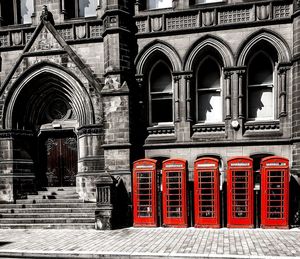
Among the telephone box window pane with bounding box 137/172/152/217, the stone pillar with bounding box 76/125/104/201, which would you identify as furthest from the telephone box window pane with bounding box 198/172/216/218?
the stone pillar with bounding box 76/125/104/201

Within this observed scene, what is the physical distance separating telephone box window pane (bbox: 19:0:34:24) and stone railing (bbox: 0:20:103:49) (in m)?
0.71

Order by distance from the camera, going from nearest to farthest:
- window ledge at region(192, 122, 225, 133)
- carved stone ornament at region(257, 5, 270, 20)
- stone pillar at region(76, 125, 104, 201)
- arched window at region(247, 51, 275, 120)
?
1. carved stone ornament at region(257, 5, 270, 20)
2. arched window at region(247, 51, 275, 120)
3. window ledge at region(192, 122, 225, 133)
4. stone pillar at region(76, 125, 104, 201)

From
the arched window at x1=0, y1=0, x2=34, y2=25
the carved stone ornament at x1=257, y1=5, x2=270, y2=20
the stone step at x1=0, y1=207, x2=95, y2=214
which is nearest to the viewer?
the stone step at x1=0, y1=207, x2=95, y2=214

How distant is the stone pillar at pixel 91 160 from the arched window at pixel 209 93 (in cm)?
415

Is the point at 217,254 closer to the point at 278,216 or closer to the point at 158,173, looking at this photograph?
the point at 278,216

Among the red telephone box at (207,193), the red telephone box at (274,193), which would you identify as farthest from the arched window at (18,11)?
the red telephone box at (274,193)

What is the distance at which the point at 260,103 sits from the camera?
11438 millimetres

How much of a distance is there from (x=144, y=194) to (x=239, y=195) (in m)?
3.08

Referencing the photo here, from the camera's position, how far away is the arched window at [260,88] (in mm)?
11328

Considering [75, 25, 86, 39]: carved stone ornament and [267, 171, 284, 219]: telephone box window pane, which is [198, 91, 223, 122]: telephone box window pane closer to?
[267, 171, 284, 219]: telephone box window pane

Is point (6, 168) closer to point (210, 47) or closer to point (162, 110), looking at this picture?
point (162, 110)

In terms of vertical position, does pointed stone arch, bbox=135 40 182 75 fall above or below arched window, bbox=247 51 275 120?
above

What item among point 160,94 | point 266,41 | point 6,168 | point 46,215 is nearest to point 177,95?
point 160,94

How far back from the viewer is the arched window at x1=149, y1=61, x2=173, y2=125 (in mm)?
12180
